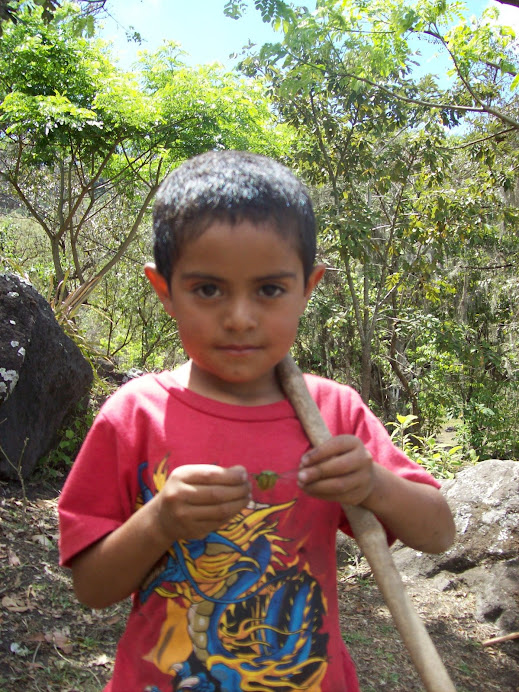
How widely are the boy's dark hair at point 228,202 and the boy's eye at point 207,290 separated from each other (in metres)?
0.08

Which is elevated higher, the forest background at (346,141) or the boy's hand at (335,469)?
the forest background at (346,141)

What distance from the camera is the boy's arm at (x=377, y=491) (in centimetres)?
99

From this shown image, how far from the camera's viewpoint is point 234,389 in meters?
1.22

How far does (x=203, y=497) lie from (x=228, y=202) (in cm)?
48

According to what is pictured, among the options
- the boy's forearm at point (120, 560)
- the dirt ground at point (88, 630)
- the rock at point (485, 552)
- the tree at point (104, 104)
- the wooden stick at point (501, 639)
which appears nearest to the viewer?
the boy's forearm at point (120, 560)

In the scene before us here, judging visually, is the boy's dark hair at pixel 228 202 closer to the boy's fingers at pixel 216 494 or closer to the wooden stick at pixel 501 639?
the boy's fingers at pixel 216 494

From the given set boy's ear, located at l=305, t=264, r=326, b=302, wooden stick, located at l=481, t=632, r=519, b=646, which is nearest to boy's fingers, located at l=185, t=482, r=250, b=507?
boy's ear, located at l=305, t=264, r=326, b=302

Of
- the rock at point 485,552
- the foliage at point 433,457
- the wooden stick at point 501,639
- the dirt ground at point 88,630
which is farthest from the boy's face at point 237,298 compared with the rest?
the foliage at point 433,457

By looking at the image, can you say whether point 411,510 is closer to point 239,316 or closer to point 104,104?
point 239,316

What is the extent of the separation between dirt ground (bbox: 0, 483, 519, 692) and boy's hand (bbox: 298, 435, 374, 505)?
202cm

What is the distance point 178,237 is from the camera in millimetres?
1106

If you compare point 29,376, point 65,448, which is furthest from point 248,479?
point 65,448

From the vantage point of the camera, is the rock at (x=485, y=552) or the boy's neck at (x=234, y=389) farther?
the rock at (x=485, y=552)

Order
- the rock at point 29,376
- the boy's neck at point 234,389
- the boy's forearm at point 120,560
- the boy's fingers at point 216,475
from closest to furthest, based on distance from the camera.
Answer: the boy's fingers at point 216,475 < the boy's forearm at point 120,560 < the boy's neck at point 234,389 < the rock at point 29,376
